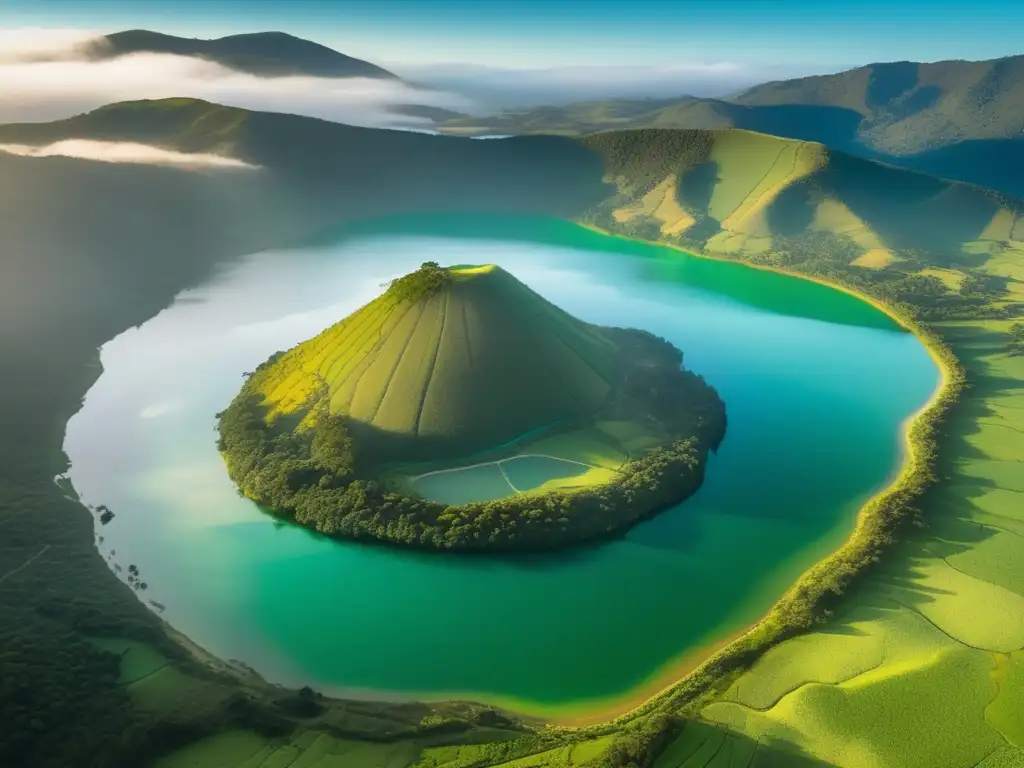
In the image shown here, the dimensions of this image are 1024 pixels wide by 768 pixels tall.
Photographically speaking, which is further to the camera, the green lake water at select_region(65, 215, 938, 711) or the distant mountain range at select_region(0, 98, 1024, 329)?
the distant mountain range at select_region(0, 98, 1024, 329)

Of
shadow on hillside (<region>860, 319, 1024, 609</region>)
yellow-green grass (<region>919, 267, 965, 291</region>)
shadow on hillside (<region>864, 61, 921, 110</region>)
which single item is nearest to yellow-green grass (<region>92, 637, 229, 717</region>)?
shadow on hillside (<region>860, 319, 1024, 609</region>)

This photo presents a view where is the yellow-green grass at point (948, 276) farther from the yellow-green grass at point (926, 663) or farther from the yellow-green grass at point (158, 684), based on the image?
the yellow-green grass at point (158, 684)

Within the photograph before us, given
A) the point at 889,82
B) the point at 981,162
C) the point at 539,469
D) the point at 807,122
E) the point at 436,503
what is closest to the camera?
the point at 436,503

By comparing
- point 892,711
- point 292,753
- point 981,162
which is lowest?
point 292,753

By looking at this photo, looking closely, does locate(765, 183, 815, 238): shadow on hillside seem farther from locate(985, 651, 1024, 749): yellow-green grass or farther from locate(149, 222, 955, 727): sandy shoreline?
locate(985, 651, 1024, 749): yellow-green grass

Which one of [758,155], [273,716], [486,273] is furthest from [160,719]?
[758,155]

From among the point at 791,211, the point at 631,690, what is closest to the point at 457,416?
the point at 631,690

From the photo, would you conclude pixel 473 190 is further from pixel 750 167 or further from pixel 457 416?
pixel 457 416
